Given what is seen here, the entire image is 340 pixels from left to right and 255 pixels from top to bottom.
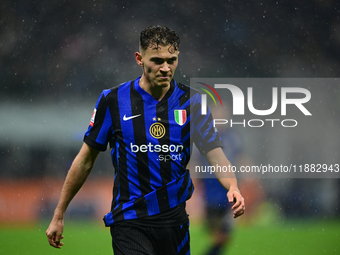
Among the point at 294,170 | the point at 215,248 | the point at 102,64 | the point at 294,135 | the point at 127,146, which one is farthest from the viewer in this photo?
the point at 294,170

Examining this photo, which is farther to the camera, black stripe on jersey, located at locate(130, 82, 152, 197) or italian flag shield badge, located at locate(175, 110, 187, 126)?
italian flag shield badge, located at locate(175, 110, 187, 126)

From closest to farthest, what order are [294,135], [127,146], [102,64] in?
[127,146], [102,64], [294,135]

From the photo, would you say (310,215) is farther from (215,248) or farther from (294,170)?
(215,248)

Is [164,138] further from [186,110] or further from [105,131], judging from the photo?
[105,131]

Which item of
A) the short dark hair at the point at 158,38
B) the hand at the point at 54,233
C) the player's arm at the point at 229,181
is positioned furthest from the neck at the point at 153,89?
the hand at the point at 54,233

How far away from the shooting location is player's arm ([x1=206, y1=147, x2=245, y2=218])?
2.02 m

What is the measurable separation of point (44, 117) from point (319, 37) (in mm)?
5175

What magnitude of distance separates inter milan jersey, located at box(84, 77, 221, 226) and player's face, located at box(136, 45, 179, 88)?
0.51 ft

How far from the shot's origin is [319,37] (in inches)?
285

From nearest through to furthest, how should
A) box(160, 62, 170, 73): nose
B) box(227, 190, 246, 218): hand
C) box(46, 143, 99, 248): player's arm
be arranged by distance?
box(227, 190, 246, 218): hand → box(160, 62, 170, 73): nose → box(46, 143, 99, 248): player's arm

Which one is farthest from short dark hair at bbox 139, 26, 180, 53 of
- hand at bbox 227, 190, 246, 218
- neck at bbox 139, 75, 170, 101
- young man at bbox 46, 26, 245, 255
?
hand at bbox 227, 190, 246, 218

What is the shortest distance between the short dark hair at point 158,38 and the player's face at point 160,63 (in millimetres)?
22

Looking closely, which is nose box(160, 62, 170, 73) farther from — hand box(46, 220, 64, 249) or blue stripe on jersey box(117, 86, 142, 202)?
hand box(46, 220, 64, 249)

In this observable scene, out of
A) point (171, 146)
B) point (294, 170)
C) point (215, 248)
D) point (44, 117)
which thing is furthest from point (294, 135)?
point (171, 146)
